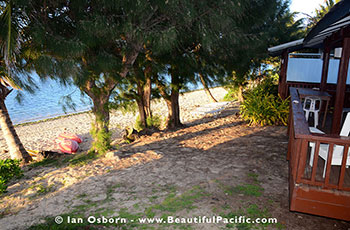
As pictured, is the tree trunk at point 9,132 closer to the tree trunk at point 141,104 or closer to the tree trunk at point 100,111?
the tree trunk at point 100,111

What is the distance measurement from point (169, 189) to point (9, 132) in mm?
6561

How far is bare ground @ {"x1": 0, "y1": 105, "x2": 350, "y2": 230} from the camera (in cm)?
350

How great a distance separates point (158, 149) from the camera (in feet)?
23.9

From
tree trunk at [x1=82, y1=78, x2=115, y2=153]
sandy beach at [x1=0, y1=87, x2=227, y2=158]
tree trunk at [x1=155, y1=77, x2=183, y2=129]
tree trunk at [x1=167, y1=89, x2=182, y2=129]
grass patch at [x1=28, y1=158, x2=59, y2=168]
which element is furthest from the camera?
sandy beach at [x1=0, y1=87, x2=227, y2=158]

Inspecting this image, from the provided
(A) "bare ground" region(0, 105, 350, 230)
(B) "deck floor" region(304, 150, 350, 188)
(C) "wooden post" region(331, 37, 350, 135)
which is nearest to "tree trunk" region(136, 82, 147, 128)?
(A) "bare ground" region(0, 105, 350, 230)

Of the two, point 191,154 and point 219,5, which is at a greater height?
point 219,5

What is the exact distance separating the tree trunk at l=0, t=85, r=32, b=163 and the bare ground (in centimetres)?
346

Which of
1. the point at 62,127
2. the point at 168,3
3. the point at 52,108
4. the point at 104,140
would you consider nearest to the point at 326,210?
the point at 168,3

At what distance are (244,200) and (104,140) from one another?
190 inches

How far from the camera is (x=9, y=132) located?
26.3 ft

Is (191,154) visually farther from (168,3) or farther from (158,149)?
(168,3)

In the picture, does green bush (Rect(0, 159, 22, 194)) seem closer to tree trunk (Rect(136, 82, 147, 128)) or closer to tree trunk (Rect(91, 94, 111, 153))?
tree trunk (Rect(91, 94, 111, 153))

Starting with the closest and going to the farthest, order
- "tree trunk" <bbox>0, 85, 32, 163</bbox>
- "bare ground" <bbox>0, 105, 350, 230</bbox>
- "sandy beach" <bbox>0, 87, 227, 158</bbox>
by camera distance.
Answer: "bare ground" <bbox>0, 105, 350, 230</bbox> → "tree trunk" <bbox>0, 85, 32, 163</bbox> → "sandy beach" <bbox>0, 87, 227, 158</bbox>

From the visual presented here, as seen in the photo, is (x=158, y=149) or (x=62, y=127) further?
(x=62, y=127)
